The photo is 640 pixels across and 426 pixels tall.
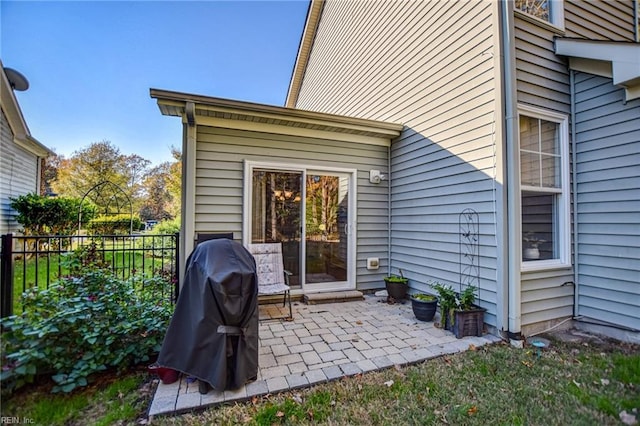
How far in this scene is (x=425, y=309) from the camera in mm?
3592

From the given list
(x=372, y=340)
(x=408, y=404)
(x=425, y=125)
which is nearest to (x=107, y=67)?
(x=425, y=125)

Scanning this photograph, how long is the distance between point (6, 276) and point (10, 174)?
8.65 m

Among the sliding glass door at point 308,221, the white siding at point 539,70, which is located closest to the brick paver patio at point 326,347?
the sliding glass door at point 308,221

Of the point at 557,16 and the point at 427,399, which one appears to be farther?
the point at 557,16

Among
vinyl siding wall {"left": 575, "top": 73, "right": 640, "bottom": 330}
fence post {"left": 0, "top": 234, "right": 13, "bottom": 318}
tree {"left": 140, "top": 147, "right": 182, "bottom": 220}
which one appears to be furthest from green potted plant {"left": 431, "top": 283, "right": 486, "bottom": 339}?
tree {"left": 140, "top": 147, "right": 182, "bottom": 220}

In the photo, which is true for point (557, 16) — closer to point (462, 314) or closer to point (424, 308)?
point (462, 314)

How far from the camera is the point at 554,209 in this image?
3.59 m

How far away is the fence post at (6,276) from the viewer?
7.54ft

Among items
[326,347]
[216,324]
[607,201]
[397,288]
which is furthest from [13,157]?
[607,201]

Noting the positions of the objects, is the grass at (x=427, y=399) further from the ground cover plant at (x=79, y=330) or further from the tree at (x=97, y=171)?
the tree at (x=97, y=171)

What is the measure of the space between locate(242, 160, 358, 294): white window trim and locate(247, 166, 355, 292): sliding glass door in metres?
0.02

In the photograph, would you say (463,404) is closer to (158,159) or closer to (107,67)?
(107,67)

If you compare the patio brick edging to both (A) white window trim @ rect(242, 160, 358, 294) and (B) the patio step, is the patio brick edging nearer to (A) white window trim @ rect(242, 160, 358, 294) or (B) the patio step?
(B) the patio step

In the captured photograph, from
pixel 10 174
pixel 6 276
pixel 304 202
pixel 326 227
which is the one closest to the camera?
pixel 6 276
